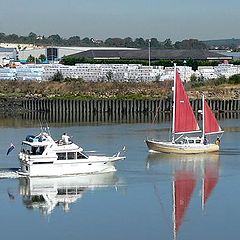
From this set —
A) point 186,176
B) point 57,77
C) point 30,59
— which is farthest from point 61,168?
point 30,59

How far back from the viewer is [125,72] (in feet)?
236

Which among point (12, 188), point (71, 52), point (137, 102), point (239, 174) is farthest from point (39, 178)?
point (71, 52)

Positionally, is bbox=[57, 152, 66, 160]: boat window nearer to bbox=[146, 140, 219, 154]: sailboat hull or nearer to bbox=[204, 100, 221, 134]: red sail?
bbox=[146, 140, 219, 154]: sailboat hull

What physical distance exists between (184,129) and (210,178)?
6.87 metres

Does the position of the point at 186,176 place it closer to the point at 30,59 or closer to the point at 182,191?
the point at 182,191

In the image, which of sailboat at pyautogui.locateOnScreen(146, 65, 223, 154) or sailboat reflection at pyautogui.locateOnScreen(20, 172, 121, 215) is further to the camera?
sailboat at pyautogui.locateOnScreen(146, 65, 223, 154)

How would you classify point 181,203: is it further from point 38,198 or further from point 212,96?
point 212,96

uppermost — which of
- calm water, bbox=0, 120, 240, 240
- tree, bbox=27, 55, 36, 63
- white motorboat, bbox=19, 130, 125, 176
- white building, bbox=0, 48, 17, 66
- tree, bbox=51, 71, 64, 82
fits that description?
white building, bbox=0, 48, 17, 66

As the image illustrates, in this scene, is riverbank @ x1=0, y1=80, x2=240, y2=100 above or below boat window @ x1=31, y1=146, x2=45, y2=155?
below

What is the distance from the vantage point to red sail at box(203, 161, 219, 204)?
25703 millimetres

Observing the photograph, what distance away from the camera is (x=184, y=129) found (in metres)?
34.8

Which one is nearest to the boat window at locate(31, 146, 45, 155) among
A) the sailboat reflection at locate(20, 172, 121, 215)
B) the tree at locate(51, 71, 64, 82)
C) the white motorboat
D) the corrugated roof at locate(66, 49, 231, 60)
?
the white motorboat

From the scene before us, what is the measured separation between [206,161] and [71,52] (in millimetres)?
85188

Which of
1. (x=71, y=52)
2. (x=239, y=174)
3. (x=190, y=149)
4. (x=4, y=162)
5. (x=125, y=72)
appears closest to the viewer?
(x=239, y=174)
